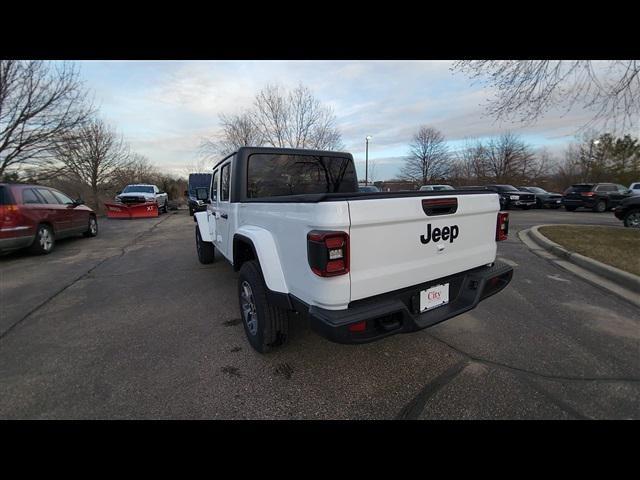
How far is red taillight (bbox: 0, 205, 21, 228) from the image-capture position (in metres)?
6.38

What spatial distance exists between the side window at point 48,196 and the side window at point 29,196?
12.3 inches

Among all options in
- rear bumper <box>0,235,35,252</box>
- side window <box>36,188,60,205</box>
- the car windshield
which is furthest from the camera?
the car windshield

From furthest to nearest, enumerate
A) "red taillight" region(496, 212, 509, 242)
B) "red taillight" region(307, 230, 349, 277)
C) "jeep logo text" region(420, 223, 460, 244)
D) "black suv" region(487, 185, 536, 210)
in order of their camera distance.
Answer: "black suv" region(487, 185, 536, 210) → "red taillight" region(496, 212, 509, 242) → "jeep logo text" region(420, 223, 460, 244) → "red taillight" region(307, 230, 349, 277)

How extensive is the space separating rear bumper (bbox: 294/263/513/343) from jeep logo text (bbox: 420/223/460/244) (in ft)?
1.18

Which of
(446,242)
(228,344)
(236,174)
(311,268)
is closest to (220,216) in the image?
(236,174)

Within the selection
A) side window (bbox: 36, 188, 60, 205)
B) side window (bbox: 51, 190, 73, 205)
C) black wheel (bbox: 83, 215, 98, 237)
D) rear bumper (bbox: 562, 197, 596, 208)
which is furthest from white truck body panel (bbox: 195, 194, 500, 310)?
rear bumper (bbox: 562, 197, 596, 208)

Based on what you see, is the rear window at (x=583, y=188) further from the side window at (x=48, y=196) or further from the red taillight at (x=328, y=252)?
the side window at (x=48, y=196)

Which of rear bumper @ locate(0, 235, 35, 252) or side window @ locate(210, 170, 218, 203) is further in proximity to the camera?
rear bumper @ locate(0, 235, 35, 252)

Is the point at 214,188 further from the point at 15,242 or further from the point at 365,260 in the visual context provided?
the point at 15,242

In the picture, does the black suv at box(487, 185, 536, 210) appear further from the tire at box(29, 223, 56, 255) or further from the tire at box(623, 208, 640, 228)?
the tire at box(29, 223, 56, 255)

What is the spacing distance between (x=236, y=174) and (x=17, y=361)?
291 cm

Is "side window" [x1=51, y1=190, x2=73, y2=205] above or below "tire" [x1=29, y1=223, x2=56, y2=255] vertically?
above

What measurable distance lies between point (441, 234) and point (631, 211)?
12847mm
